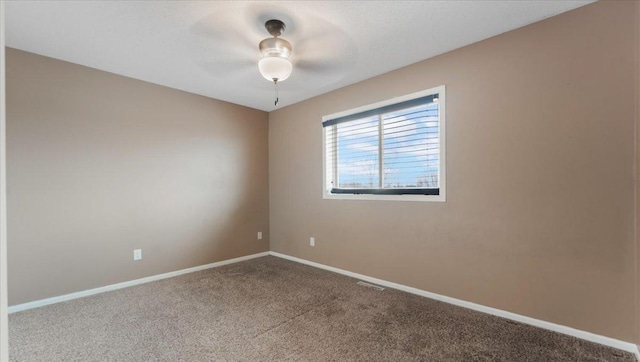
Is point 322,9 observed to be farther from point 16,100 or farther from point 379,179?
point 16,100

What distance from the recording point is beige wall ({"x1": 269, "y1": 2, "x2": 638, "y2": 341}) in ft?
6.40

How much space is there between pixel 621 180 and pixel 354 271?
101 inches

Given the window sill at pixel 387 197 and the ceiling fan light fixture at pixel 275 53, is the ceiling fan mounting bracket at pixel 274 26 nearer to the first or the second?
the ceiling fan light fixture at pixel 275 53

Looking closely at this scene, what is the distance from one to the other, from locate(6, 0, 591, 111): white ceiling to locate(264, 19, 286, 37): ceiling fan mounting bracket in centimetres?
5

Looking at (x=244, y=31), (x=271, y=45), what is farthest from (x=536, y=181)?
(x=244, y=31)

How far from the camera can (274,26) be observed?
224 centimetres

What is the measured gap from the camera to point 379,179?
3389 millimetres

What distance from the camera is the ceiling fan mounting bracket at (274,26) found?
2.21 meters

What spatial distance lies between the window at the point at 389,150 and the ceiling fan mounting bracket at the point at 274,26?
4.82 ft

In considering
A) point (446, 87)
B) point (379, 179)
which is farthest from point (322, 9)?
point (379, 179)

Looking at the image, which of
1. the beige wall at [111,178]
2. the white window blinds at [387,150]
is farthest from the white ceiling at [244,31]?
the white window blinds at [387,150]

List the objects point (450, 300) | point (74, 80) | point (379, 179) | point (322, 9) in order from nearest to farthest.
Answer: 1. point (322, 9)
2. point (450, 300)
3. point (74, 80)
4. point (379, 179)

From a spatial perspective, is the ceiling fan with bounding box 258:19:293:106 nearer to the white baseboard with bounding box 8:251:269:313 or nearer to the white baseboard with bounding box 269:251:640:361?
the white baseboard with bounding box 269:251:640:361

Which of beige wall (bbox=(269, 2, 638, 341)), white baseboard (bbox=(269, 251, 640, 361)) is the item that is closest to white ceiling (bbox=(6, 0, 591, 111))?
beige wall (bbox=(269, 2, 638, 341))
